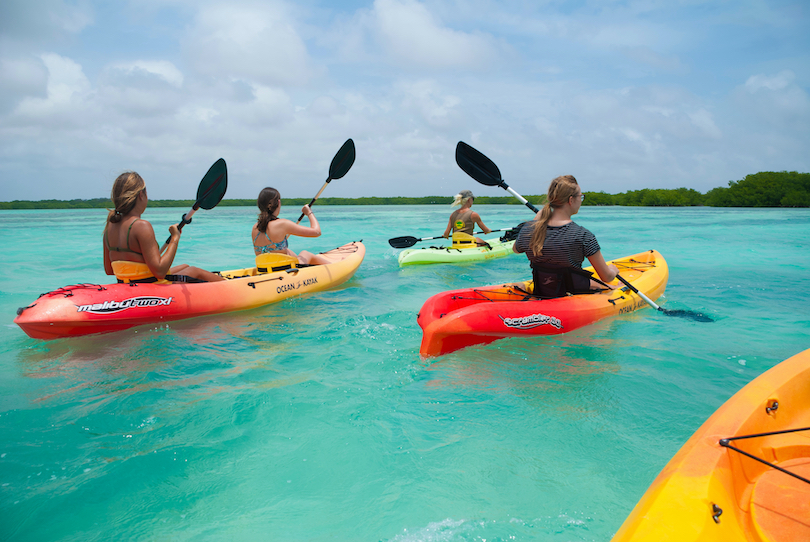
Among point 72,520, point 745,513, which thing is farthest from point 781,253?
point 72,520

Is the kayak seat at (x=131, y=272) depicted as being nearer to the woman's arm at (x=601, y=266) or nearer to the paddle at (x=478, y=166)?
the paddle at (x=478, y=166)

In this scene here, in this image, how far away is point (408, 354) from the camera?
4.13 m

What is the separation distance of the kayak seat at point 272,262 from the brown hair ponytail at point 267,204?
1.24 ft

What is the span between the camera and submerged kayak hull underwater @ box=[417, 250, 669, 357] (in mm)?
3789

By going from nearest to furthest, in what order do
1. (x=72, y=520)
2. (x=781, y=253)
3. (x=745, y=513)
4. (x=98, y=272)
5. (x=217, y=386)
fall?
1. (x=745, y=513)
2. (x=72, y=520)
3. (x=217, y=386)
4. (x=98, y=272)
5. (x=781, y=253)

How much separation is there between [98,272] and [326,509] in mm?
10038

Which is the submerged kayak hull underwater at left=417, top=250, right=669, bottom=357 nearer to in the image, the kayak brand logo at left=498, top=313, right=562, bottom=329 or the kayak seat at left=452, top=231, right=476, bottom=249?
the kayak brand logo at left=498, top=313, right=562, bottom=329

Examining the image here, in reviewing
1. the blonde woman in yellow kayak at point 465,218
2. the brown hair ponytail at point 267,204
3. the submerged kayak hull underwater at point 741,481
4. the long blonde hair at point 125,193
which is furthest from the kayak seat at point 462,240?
the submerged kayak hull underwater at point 741,481

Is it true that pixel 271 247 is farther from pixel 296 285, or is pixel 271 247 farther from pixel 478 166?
pixel 478 166

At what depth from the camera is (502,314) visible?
389 centimetres

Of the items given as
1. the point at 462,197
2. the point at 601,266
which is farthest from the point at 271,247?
the point at 462,197

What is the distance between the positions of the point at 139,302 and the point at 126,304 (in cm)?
12

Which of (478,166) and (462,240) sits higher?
(478,166)

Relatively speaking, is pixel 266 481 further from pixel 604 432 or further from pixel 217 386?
pixel 604 432
